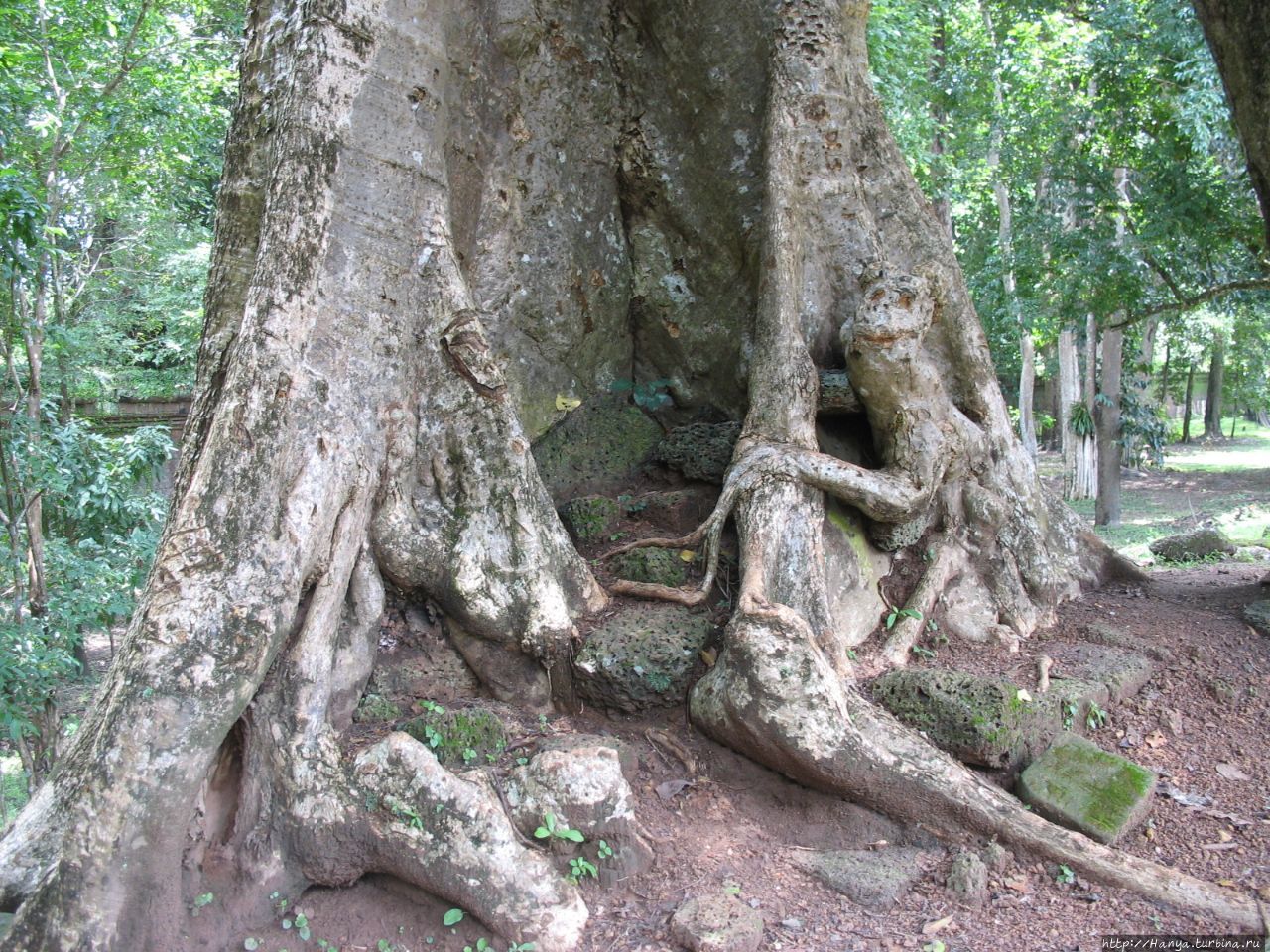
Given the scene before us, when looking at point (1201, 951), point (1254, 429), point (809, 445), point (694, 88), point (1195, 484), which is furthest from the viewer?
point (1254, 429)

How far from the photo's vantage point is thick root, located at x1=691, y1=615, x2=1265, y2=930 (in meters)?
2.99

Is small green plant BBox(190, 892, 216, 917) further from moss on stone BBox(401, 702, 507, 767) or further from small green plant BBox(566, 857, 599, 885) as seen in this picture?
small green plant BBox(566, 857, 599, 885)

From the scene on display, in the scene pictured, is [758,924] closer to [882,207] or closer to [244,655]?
[244,655]

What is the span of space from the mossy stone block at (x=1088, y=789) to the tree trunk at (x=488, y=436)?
0.16 metres

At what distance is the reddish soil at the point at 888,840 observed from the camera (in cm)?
270

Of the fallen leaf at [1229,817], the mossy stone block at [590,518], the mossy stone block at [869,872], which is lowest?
the mossy stone block at [869,872]

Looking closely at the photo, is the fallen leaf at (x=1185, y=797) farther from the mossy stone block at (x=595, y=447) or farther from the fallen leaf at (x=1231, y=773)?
the mossy stone block at (x=595, y=447)

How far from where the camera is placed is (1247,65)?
3385 millimetres

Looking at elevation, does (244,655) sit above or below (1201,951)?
above

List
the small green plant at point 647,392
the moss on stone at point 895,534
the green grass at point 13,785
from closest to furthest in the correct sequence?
the moss on stone at point 895,534 → the small green plant at point 647,392 → the green grass at point 13,785

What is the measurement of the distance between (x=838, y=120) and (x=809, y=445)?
5.88 feet

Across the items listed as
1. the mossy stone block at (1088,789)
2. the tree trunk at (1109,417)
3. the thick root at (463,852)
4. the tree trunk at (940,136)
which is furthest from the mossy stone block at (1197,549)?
the tree trunk at (940,136)

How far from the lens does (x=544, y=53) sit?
15.3 ft

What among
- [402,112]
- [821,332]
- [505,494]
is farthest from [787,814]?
[402,112]
